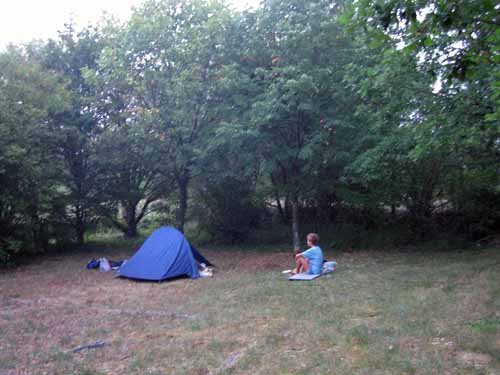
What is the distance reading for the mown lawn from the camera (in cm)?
439

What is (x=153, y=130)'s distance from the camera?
1445 centimetres

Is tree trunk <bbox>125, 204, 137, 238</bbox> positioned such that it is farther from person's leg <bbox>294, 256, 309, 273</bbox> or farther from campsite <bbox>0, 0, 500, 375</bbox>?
person's leg <bbox>294, 256, 309, 273</bbox>

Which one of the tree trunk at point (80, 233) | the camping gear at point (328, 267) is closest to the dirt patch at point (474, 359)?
the camping gear at point (328, 267)

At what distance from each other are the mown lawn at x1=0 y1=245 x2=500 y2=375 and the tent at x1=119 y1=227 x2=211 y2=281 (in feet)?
0.98

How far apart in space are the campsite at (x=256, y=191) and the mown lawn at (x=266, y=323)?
0.04m

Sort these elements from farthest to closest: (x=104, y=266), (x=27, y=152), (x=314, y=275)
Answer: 1. (x=27, y=152)
2. (x=104, y=266)
3. (x=314, y=275)

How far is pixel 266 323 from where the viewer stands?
580cm

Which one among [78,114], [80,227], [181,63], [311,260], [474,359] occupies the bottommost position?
[474,359]

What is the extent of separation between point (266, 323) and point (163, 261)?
4.65 meters

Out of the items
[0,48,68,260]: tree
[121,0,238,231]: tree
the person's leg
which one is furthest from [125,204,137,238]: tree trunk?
the person's leg

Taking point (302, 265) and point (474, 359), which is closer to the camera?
point (474, 359)

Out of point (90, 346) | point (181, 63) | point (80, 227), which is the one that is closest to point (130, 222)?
point (80, 227)

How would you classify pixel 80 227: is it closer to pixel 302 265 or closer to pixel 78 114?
pixel 78 114

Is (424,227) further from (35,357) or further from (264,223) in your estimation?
(35,357)
